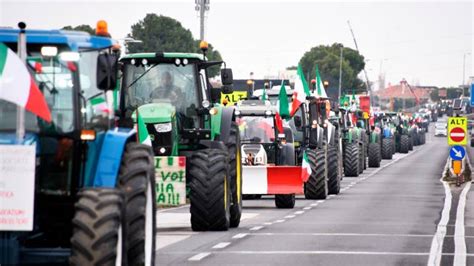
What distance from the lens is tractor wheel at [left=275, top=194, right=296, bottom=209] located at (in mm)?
33000

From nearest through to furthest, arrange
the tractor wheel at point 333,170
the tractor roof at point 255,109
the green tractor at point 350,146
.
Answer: the tractor roof at point 255,109
the tractor wheel at point 333,170
the green tractor at point 350,146

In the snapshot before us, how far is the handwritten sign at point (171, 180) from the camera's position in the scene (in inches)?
926

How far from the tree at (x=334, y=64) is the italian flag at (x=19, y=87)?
16106 centimetres

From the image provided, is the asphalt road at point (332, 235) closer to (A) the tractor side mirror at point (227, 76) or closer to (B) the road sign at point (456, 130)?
(A) the tractor side mirror at point (227, 76)

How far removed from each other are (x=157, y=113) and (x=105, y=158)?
422 inches

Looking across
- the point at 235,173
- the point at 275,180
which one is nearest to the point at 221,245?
the point at 235,173

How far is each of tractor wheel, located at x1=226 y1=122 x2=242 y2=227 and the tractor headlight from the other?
1.09 meters

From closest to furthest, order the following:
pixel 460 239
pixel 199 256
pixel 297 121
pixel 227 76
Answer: pixel 199 256
pixel 460 239
pixel 227 76
pixel 297 121

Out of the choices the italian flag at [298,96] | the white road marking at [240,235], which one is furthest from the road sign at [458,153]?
the white road marking at [240,235]

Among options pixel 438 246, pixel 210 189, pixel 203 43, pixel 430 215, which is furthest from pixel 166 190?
pixel 430 215

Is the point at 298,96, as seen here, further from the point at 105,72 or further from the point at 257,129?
the point at 105,72

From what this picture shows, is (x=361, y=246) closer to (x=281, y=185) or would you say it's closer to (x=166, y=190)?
(x=166, y=190)

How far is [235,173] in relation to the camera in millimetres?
24688

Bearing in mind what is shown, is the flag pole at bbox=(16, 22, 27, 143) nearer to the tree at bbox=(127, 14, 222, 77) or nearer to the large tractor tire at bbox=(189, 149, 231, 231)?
the large tractor tire at bbox=(189, 149, 231, 231)
